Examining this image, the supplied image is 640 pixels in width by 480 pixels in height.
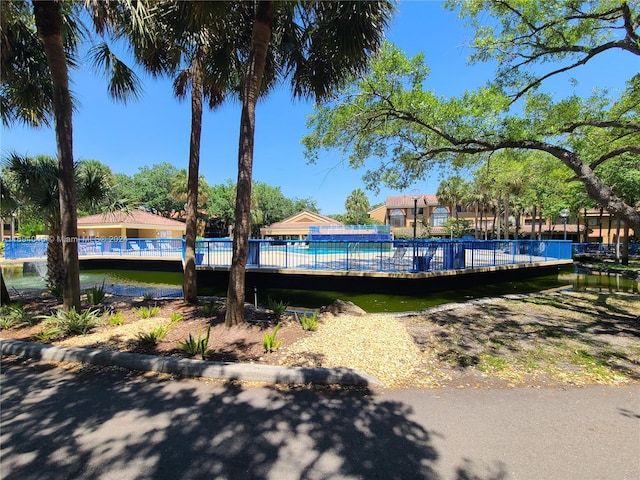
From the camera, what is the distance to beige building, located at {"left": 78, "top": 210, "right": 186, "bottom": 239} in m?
31.2

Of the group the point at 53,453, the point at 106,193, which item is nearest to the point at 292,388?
the point at 53,453

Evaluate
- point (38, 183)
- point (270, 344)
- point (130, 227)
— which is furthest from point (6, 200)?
point (130, 227)

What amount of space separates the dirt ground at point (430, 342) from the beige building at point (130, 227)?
88.3 feet

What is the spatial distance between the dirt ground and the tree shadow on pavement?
827 millimetres

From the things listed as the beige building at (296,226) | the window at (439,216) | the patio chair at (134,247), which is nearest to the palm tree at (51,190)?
the patio chair at (134,247)

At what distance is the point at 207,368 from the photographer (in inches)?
157

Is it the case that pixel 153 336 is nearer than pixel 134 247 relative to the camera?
Yes

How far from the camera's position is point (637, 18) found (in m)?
6.46

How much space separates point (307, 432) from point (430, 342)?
10.3ft

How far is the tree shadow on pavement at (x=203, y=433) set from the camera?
2.41 meters

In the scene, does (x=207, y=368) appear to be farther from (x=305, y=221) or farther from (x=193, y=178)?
(x=305, y=221)

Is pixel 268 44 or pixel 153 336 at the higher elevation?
pixel 268 44

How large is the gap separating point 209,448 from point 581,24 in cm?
1073

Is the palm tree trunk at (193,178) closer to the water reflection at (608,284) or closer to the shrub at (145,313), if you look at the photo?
the shrub at (145,313)
